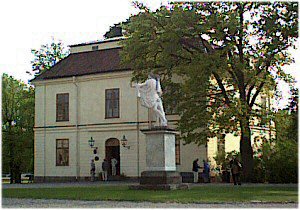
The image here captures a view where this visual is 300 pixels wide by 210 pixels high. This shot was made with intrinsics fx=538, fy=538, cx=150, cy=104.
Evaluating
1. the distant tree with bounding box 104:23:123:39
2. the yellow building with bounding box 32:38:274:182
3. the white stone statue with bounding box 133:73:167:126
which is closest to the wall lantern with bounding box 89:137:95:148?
the yellow building with bounding box 32:38:274:182

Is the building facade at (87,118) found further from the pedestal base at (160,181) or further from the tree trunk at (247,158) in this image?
the pedestal base at (160,181)

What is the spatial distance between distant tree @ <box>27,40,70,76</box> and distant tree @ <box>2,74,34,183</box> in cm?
217

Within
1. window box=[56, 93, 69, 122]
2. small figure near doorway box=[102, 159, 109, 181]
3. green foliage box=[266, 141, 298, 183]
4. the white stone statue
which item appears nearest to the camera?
the white stone statue

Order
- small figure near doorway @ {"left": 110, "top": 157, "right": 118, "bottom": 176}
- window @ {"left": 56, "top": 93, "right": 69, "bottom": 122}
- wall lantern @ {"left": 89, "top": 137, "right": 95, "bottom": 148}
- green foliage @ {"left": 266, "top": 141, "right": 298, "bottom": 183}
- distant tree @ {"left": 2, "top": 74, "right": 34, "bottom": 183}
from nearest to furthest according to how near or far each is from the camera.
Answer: green foliage @ {"left": 266, "top": 141, "right": 298, "bottom": 183} → small figure near doorway @ {"left": 110, "top": 157, "right": 118, "bottom": 176} → wall lantern @ {"left": 89, "top": 137, "right": 95, "bottom": 148} → window @ {"left": 56, "top": 93, "right": 69, "bottom": 122} → distant tree @ {"left": 2, "top": 74, "right": 34, "bottom": 183}

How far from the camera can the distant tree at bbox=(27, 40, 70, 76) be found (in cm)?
5162

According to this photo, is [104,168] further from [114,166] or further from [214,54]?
[214,54]

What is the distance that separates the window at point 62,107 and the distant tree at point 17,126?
7762 millimetres

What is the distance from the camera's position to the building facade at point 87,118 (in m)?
36.7

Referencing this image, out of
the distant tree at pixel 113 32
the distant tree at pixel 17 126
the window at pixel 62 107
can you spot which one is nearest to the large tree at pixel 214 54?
the window at pixel 62 107

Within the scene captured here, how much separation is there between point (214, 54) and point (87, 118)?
1441cm

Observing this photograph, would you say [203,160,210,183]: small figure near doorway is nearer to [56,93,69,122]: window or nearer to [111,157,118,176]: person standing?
[111,157,118,176]: person standing

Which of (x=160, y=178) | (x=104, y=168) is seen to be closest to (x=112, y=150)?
(x=104, y=168)

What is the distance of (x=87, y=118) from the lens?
127 feet

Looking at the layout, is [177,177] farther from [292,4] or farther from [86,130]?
[86,130]
